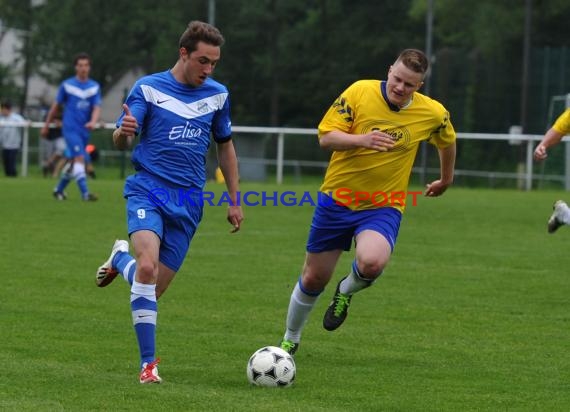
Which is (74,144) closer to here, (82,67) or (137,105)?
(82,67)

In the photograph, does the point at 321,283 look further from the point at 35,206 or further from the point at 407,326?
the point at 35,206

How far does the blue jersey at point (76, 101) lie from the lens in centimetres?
1931

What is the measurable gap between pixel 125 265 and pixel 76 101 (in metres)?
12.3

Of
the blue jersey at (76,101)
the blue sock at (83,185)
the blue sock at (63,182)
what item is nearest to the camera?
the blue jersey at (76,101)

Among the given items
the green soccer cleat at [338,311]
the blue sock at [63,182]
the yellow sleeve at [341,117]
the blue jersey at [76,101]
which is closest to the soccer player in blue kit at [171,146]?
the yellow sleeve at [341,117]

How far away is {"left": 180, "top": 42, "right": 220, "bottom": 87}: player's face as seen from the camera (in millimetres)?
6945

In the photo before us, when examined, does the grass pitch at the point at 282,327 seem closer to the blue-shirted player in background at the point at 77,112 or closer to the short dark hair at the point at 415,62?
the short dark hair at the point at 415,62

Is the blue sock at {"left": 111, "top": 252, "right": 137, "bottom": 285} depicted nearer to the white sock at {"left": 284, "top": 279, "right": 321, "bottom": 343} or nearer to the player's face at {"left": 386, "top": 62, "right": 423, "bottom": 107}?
the white sock at {"left": 284, "top": 279, "right": 321, "bottom": 343}

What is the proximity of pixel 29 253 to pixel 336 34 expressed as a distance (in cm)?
3893

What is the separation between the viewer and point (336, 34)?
166 feet

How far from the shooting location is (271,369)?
21.7 feet

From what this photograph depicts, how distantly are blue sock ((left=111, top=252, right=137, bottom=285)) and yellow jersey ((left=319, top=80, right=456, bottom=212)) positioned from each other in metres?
1.29

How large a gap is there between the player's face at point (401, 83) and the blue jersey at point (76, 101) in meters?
12.4

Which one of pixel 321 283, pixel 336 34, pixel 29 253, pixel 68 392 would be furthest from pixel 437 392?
pixel 336 34
